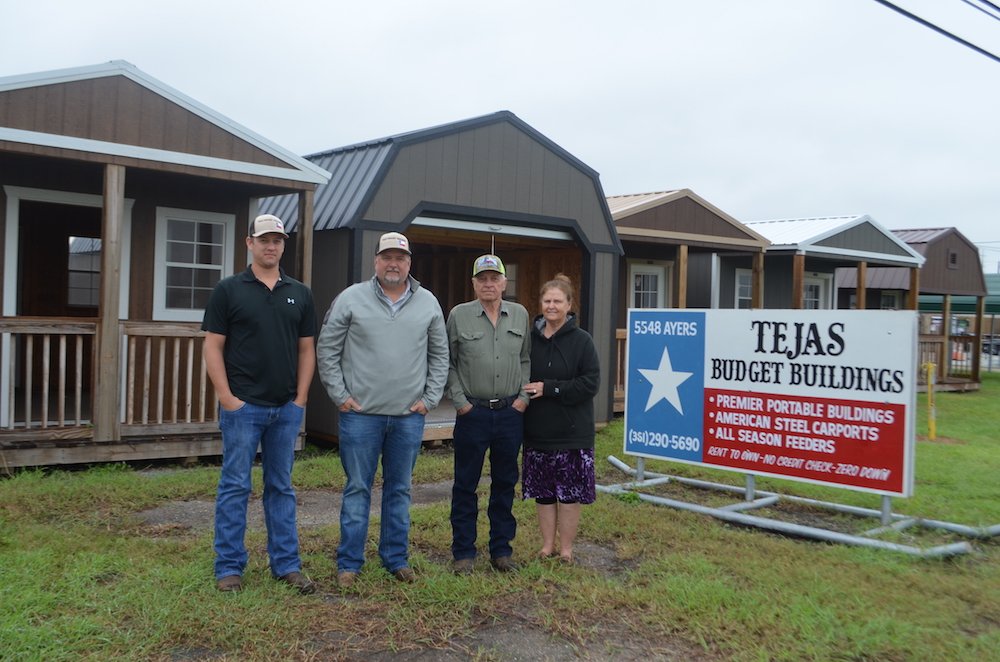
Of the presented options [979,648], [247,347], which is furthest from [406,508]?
[979,648]

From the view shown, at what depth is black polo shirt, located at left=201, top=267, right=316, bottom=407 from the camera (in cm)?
435

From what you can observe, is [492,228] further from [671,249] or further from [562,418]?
[671,249]

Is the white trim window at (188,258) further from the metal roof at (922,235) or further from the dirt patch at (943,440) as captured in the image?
the metal roof at (922,235)

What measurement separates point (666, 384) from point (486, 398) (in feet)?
10.2

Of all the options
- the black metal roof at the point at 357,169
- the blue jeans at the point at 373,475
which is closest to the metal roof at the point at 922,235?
the black metal roof at the point at 357,169

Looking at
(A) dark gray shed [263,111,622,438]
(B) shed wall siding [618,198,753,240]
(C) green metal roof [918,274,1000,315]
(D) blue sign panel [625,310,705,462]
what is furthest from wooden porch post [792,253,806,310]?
(C) green metal roof [918,274,1000,315]

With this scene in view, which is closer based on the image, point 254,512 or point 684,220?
point 254,512

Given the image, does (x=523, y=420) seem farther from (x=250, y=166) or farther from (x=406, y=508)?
(x=250, y=166)

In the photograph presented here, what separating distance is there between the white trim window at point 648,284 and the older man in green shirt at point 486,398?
10227 mm

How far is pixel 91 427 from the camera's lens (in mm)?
7941

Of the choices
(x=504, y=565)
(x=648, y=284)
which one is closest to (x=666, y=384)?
(x=504, y=565)

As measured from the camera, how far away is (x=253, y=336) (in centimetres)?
439

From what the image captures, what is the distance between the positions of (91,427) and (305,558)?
3.80 m

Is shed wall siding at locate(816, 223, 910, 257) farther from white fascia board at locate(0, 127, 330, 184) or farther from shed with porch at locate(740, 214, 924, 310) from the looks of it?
white fascia board at locate(0, 127, 330, 184)
